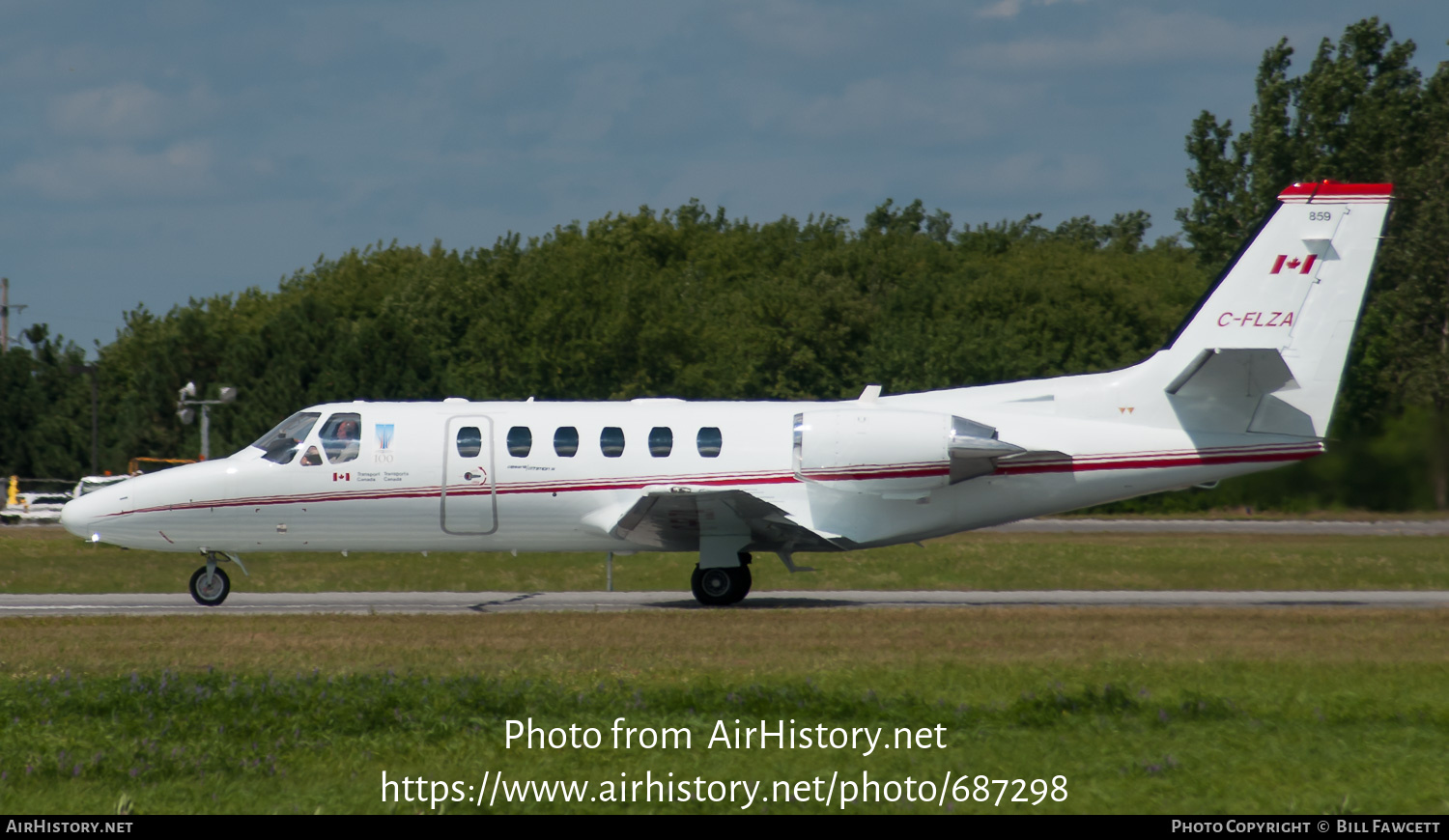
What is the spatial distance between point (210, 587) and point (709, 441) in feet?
24.2

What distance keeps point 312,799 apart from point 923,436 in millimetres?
11968

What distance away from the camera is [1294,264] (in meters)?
19.0

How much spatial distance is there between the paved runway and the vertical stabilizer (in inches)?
117

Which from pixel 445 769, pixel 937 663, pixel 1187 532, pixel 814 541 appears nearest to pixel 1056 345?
pixel 1187 532

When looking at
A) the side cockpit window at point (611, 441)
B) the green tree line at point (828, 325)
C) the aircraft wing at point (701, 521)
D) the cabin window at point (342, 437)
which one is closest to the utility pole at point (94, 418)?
the green tree line at point (828, 325)

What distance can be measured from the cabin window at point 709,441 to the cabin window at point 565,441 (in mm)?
1653

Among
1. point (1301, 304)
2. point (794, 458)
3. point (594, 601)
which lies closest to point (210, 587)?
point (594, 601)

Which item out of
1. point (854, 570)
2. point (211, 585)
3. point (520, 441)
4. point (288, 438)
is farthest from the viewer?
point (854, 570)

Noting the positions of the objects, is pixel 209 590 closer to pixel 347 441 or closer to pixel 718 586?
pixel 347 441

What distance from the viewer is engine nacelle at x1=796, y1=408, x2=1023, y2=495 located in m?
18.9

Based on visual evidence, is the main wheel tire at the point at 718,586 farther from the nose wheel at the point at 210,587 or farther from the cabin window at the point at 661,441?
the nose wheel at the point at 210,587

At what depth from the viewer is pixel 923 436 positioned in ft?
61.9

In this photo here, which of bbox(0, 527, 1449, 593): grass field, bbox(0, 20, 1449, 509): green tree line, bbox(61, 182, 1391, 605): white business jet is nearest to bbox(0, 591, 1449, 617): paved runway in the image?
bbox(61, 182, 1391, 605): white business jet
